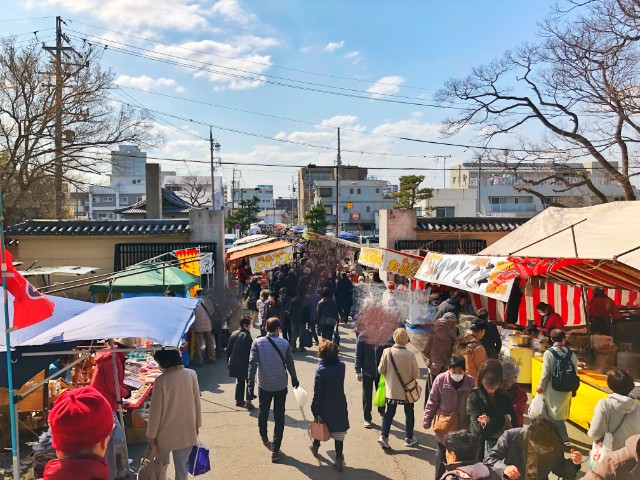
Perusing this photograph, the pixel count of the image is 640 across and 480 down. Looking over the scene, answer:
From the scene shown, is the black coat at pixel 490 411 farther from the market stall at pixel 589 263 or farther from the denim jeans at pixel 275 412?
the market stall at pixel 589 263

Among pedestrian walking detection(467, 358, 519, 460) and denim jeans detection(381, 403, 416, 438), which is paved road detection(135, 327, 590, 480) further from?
pedestrian walking detection(467, 358, 519, 460)

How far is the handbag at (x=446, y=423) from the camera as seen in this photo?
15.4 feet

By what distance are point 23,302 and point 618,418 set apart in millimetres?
4844

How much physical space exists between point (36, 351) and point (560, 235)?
770 centimetres

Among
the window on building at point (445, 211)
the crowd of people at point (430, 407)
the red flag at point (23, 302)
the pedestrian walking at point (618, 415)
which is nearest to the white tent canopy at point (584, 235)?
the crowd of people at point (430, 407)

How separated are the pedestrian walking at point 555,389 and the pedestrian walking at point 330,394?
2.44 m

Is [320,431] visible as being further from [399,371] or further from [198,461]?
[198,461]

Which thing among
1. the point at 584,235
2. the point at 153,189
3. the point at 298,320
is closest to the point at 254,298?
the point at 298,320

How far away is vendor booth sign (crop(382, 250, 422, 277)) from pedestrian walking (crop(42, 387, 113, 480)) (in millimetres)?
9162

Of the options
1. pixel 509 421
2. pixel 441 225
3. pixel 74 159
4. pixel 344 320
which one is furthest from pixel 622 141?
pixel 74 159

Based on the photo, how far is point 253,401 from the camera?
777 cm

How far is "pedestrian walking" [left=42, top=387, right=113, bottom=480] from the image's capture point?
8.61 ft

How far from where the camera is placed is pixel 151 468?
14.1ft

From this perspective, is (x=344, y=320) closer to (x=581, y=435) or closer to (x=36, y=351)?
(x=581, y=435)
